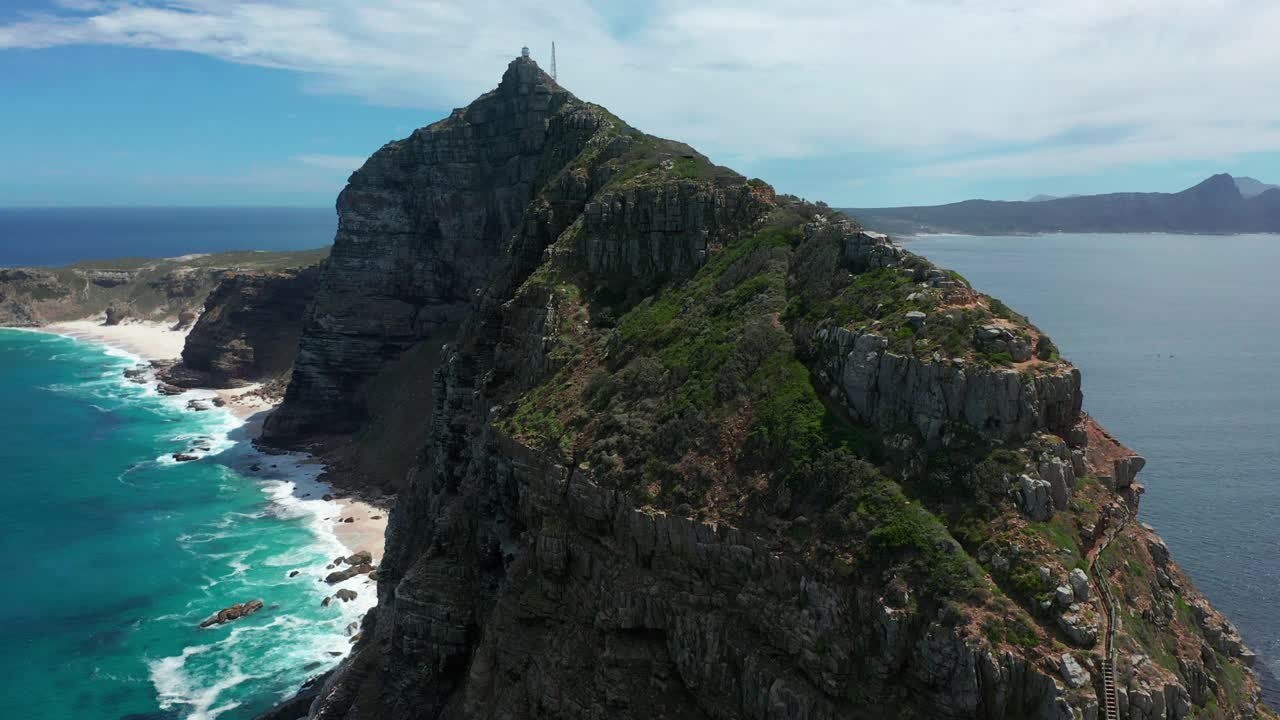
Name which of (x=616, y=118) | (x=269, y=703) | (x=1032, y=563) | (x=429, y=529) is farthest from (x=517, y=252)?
(x=1032, y=563)

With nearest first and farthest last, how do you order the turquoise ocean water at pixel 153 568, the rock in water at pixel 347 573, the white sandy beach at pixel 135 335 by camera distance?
the turquoise ocean water at pixel 153 568
the rock in water at pixel 347 573
the white sandy beach at pixel 135 335

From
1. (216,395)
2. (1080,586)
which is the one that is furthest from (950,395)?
(216,395)

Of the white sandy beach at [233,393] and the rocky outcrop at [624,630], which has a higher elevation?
the rocky outcrop at [624,630]

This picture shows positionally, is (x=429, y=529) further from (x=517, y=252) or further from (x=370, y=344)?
(x=370, y=344)

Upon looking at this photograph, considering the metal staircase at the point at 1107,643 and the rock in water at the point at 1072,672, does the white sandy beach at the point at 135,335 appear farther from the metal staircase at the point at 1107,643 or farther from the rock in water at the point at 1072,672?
the rock in water at the point at 1072,672

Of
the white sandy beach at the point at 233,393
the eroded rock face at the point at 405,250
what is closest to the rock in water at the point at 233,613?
the white sandy beach at the point at 233,393

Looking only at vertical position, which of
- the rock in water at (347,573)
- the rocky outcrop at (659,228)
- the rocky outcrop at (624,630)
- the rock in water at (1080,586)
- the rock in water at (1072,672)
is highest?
the rocky outcrop at (659,228)

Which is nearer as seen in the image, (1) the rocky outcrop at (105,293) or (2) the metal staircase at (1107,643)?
(2) the metal staircase at (1107,643)
